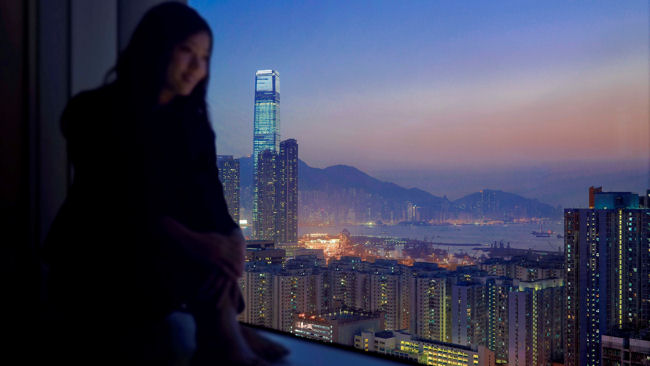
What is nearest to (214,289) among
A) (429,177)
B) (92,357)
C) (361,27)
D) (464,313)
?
(92,357)

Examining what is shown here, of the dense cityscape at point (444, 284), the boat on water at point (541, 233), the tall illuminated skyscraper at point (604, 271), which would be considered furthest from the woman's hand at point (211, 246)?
the tall illuminated skyscraper at point (604, 271)

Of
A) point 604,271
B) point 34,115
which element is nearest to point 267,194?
point 34,115

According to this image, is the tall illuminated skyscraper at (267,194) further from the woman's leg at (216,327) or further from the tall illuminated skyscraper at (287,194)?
the woman's leg at (216,327)

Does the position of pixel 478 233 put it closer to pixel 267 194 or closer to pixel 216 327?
pixel 267 194

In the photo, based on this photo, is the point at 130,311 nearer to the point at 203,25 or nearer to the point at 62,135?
the point at 62,135

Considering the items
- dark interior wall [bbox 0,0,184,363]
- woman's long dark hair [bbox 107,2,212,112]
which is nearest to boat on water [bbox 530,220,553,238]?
woman's long dark hair [bbox 107,2,212,112]

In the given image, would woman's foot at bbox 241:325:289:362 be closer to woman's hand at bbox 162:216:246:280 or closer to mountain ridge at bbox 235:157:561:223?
woman's hand at bbox 162:216:246:280
